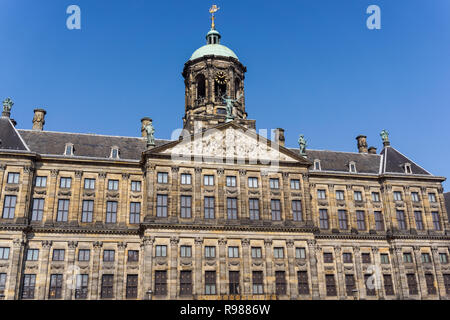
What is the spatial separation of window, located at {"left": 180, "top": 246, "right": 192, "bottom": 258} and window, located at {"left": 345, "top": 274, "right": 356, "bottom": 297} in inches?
652

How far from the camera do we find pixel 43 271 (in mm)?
37188

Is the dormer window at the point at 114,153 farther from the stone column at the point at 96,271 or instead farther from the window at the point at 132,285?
the window at the point at 132,285

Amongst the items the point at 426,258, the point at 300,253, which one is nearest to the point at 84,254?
the point at 300,253

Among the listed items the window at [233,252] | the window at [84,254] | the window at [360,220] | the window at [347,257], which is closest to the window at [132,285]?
the window at [84,254]

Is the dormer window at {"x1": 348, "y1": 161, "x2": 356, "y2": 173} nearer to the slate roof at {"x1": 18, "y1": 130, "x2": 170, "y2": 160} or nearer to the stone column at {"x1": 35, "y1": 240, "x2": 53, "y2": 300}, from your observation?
the slate roof at {"x1": 18, "y1": 130, "x2": 170, "y2": 160}

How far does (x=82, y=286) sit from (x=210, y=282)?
11.1 meters

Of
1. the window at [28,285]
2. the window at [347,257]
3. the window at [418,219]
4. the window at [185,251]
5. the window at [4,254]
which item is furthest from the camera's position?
the window at [418,219]

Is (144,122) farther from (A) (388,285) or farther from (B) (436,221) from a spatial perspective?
(B) (436,221)

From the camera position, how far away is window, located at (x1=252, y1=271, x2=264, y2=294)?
38.7m

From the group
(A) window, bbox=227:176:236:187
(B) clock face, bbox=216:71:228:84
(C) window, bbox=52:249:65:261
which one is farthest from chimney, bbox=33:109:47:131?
(A) window, bbox=227:176:236:187

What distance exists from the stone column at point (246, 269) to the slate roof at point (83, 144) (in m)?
13.7

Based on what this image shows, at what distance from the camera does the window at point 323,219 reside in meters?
45.2
